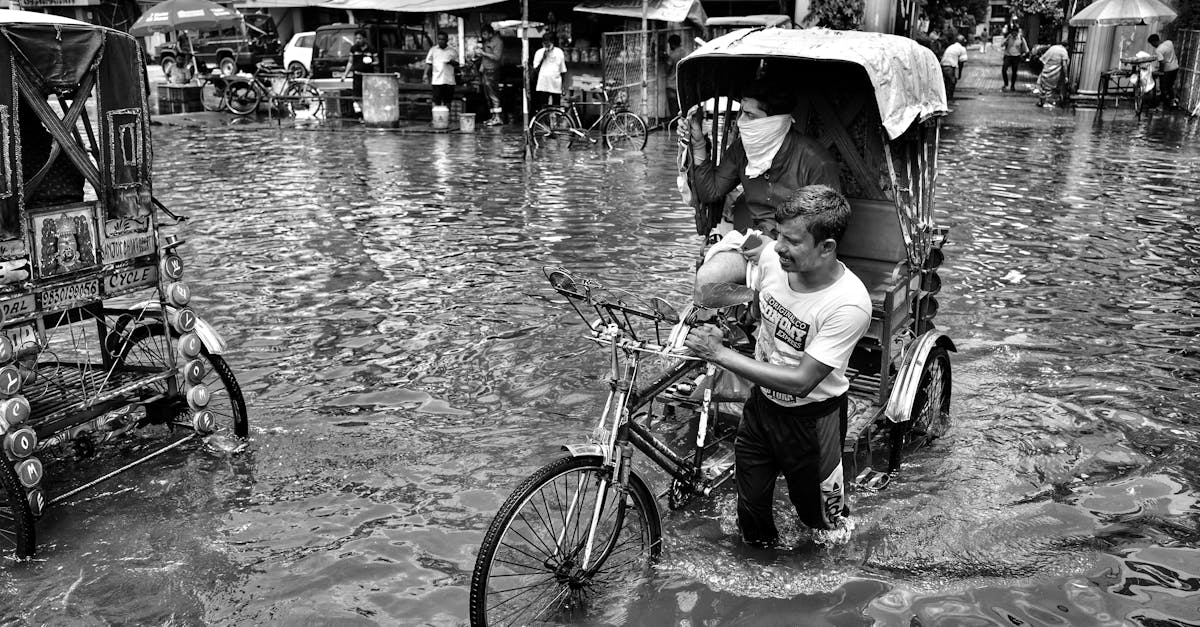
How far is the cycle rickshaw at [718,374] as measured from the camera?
141 inches

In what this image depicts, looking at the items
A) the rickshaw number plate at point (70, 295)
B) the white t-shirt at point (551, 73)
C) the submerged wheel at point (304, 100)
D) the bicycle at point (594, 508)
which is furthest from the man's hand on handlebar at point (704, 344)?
the submerged wheel at point (304, 100)

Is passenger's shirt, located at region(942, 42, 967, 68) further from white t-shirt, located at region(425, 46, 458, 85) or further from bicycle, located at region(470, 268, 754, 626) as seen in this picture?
bicycle, located at region(470, 268, 754, 626)

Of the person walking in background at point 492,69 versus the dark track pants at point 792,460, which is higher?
the person walking in background at point 492,69

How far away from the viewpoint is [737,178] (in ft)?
18.6

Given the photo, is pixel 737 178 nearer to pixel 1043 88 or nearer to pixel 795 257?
pixel 795 257

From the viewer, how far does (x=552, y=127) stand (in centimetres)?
1834

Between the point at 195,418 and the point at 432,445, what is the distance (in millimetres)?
1267

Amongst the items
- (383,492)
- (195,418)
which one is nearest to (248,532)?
(383,492)

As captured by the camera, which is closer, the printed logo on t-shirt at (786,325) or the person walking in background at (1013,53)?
the printed logo on t-shirt at (786,325)

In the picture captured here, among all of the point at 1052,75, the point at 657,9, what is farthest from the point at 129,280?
the point at 1052,75

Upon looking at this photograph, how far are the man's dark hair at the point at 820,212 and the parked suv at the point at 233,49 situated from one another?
85.3 ft

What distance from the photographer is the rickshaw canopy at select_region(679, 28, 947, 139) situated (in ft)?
15.8

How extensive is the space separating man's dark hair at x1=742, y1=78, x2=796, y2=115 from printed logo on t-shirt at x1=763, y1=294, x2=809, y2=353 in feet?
6.41

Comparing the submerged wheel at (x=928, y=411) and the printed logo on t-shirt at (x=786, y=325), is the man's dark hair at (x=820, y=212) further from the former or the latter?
the submerged wheel at (x=928, y=411)
